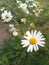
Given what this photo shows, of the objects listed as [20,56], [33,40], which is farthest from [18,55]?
[33,40]

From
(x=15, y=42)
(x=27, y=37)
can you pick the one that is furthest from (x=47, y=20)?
(x=27, y=37)

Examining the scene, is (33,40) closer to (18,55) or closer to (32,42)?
(32,42)

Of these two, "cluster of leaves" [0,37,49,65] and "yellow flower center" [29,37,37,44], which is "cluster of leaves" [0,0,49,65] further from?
"yellow flower center" [29,37,37,44]

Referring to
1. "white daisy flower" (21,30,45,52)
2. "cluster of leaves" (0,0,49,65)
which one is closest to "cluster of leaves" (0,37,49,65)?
"cluster of leaves" (0,0,49,65)

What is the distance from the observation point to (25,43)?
271 cm

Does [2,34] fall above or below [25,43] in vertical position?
above

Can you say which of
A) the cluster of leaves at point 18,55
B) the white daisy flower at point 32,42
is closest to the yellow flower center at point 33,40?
the white daisy flower at point 32,42

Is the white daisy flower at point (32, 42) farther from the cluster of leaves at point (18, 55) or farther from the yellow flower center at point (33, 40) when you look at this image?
the cluster of leaves at point (18, 55)

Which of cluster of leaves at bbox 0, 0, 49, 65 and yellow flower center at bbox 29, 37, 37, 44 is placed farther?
cluster of leaves at bbox 0, 0, 49, 65

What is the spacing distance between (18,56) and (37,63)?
21 cm

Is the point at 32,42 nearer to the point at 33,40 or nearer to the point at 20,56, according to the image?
the point at 33,40

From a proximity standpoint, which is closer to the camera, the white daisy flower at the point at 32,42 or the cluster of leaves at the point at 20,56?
the white daisy flower at the point at 32,42

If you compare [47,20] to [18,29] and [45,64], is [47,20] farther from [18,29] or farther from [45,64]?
[45,64]

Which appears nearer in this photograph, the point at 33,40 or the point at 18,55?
the point at 33,40
